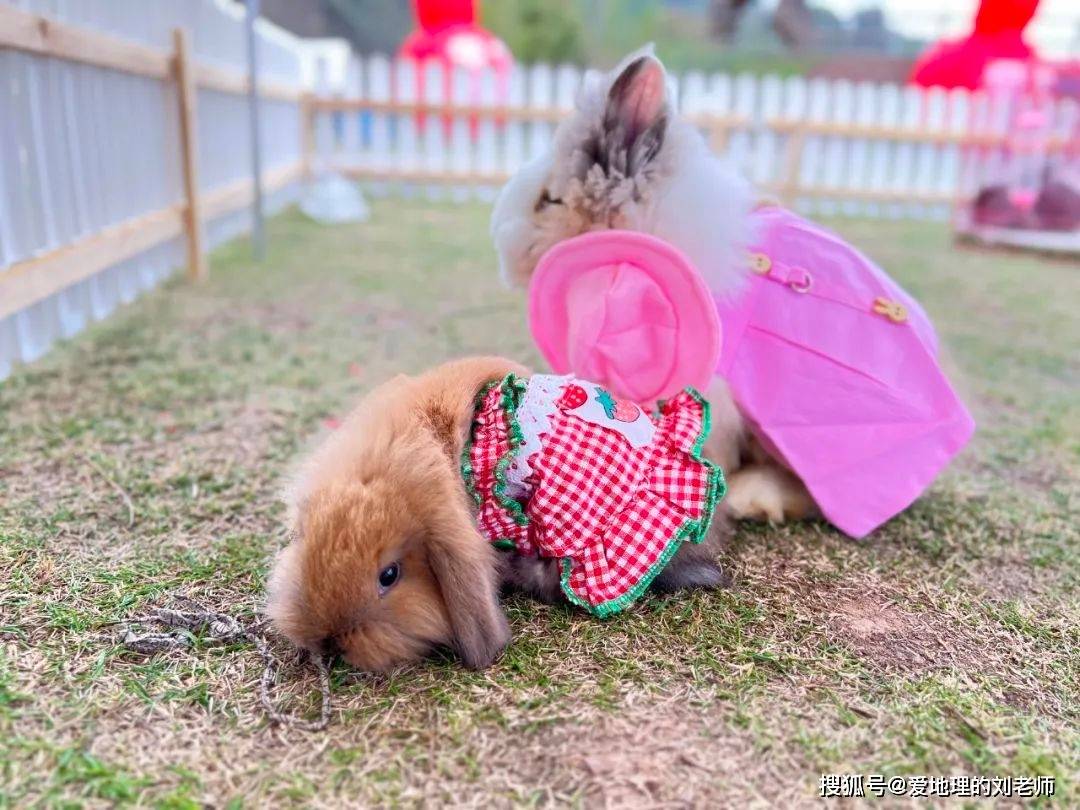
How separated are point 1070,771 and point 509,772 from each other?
851 mm

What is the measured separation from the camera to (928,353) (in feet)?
6.70

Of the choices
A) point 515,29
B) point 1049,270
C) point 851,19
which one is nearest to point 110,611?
point 1049,270

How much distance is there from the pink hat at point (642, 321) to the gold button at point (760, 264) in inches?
10.6

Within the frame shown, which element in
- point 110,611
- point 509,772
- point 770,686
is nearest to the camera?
point 509,772

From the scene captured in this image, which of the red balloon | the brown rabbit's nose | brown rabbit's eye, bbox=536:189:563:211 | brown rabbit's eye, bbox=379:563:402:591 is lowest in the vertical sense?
the brown rabbit's nose

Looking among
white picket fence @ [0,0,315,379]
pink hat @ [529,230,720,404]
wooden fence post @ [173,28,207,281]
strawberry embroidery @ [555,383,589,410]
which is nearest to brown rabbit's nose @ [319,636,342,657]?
strawberry embroidery @ [555,383,589,410]

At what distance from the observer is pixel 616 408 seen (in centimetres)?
170

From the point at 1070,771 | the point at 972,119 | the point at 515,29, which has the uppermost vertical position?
the point at 515,29

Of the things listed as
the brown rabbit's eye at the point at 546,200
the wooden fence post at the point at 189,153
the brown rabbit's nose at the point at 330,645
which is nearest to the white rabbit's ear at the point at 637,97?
the brown rabbit's eye at the point at 546,200

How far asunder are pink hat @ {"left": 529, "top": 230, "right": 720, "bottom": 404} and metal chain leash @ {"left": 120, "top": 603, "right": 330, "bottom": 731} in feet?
3.02

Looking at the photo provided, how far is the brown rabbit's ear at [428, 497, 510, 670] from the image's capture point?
136 centimetres

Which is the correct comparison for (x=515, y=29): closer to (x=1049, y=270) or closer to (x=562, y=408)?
(x=1049, y=270)

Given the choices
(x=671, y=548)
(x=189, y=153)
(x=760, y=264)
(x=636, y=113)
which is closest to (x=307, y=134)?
(x=189, y=153)

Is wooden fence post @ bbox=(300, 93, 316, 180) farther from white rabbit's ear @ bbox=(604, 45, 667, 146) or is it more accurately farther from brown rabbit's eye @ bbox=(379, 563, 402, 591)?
brown rabbit's eye @ bbox=(379, 563, 402, 591)
